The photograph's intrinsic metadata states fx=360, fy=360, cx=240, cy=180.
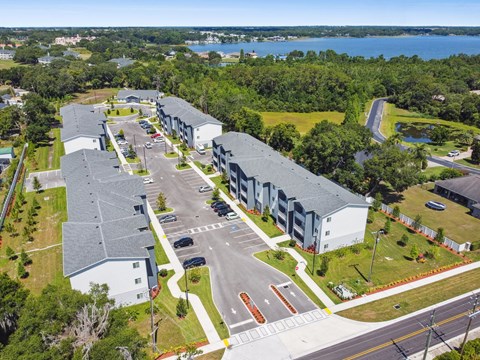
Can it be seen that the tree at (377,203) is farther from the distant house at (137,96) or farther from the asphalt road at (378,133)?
the distant house at (137,96)

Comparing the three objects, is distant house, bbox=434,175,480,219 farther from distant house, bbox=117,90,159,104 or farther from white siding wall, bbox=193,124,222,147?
distant house, bbox=117,90,159,104

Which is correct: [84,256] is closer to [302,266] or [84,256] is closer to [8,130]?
[302,266]

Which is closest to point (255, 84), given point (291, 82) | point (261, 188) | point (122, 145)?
point (291, 82)

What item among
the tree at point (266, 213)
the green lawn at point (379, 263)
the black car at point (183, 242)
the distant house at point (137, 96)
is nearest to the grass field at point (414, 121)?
the green lawn at point (379, 263)

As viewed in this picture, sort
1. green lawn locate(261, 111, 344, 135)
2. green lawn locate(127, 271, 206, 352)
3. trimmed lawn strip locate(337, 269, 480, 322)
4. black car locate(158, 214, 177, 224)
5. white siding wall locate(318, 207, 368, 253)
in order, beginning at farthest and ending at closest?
green lawn locate(261, 111, 344, 135) < black car locate(158, 214, 177, 224) < white siding wall locate(318, 207, 368, 253) < trimmed lawn strip locate(337, 269, 480, 322) < green lawn locate(127, 271, 206, 352)

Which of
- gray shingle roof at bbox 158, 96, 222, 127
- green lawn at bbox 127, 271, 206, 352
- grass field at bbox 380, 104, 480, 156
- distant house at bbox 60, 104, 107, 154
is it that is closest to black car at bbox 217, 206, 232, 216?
green lawn at bbox 127, 271, 206, 352

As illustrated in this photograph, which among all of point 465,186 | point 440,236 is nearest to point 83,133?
point 440,236
